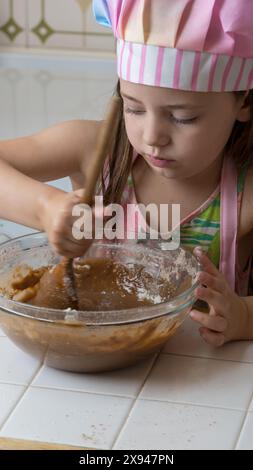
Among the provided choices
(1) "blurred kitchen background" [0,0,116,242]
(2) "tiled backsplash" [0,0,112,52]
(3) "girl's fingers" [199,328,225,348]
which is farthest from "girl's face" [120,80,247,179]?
(2) "tiled backsplash" [0,0,112,52]

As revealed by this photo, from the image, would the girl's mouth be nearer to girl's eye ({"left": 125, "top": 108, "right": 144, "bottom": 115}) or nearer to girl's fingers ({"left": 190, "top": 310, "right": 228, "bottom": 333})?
girl's eye ({"left": 125, "top": 108, "right": 144, "bottom": 115})

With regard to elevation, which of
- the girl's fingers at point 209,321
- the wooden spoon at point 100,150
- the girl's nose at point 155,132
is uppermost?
the wooden spoon at point 100,150

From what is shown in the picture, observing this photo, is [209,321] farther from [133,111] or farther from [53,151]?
[53,151]

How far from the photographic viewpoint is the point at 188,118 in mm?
1122

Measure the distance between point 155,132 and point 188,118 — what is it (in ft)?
0.17

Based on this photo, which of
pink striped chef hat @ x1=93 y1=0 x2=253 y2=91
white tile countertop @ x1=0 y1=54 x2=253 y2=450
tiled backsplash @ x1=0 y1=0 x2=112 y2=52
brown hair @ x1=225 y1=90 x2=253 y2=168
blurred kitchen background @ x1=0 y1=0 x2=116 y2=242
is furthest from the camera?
tiled backsplash @ x1=0 y1=0 x2=112 y2=52

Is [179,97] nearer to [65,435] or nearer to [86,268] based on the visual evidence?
[86,268]

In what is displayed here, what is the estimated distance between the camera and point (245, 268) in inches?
56.7

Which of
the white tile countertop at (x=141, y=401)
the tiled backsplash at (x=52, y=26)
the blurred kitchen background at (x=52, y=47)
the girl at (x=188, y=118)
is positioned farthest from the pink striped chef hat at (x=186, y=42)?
the tiled backsplash at (x=52, y=26)

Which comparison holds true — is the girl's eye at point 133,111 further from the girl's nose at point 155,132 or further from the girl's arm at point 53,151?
the girl's arm at point 53,151

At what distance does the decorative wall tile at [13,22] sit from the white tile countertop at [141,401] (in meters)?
2.12

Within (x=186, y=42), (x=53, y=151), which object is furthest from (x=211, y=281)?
(x=53, y=151)

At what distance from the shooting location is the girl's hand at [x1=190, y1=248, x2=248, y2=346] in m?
1.05

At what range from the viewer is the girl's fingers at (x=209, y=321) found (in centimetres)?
105
